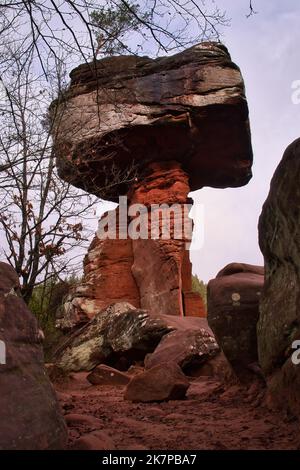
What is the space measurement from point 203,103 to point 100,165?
2.89m

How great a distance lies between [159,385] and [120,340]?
389cm

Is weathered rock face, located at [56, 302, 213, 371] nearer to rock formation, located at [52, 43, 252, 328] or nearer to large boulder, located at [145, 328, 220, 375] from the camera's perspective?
large boulder, located at [145, 328, 220, 375]

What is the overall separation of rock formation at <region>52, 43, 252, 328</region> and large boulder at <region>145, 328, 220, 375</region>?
5015 mm

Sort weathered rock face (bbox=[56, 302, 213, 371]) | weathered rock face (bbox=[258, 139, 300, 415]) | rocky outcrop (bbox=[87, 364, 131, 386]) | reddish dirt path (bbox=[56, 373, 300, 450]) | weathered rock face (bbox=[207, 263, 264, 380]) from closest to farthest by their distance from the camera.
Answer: reddish dirt path (bbox=[56, 373, 300, 450])
weathered rock face (bbox=[258, 139, 300, 415])
weathered rock face (bbox=[207, 263, 264, 380])
rocky outcrop (bbox=[87, 364, 131, 386])
weathered rock face (bbox=[56, 302, 213, 371])

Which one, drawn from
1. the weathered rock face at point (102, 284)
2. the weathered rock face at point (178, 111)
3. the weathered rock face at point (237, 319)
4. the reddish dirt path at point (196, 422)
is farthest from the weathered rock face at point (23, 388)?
the weathered rock face at point (102, 284)

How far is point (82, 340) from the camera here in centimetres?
888

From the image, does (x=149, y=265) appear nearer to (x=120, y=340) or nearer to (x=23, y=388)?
(x=120, y=340)

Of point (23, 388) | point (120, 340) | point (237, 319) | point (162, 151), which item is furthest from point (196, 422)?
point (162, 151)

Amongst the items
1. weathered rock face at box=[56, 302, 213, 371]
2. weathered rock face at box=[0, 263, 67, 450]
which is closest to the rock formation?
weathered rock face at box=[56, 302, 213, 371]

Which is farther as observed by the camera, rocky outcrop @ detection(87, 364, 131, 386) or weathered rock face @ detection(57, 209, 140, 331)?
weathered rock face @ detection(57, 209, 140, 331)

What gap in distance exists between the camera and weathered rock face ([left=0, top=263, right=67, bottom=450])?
210 cm
